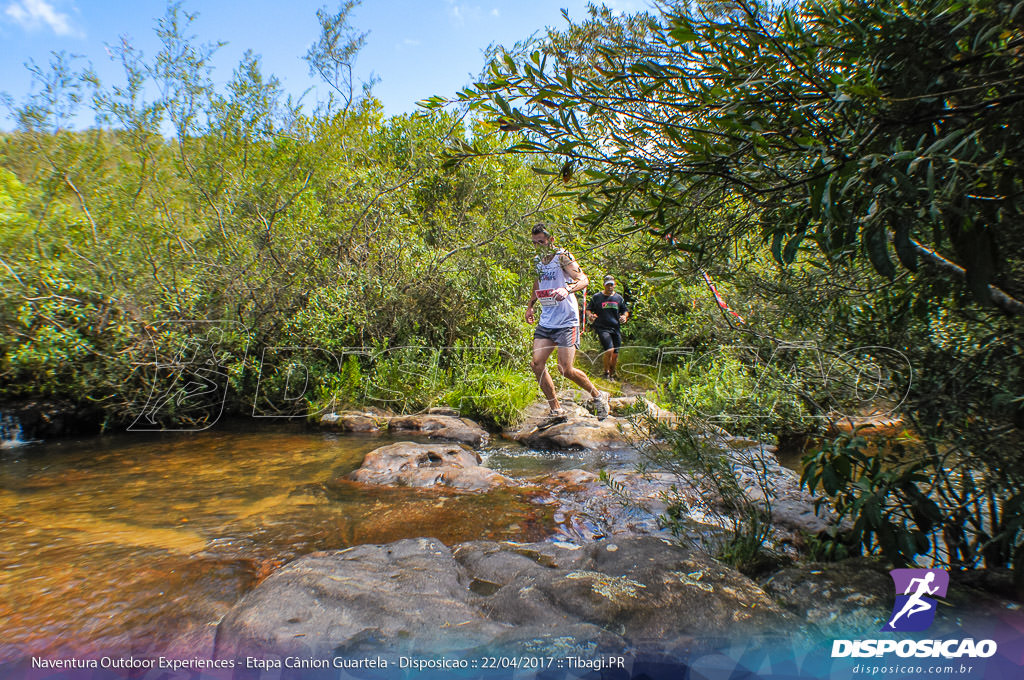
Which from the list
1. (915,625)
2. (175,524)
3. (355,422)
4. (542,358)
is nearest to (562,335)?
(542,358)

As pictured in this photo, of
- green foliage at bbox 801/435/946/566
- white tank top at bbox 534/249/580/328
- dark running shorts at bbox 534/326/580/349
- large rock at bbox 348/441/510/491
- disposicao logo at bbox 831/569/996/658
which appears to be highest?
white tank top at bbox 534/249/580/328

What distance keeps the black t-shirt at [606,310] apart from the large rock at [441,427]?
4.10 meters

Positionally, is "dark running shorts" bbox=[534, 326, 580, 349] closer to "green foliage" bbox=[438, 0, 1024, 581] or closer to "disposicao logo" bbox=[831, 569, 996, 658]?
"green foliage" bbox=[438, 0, 1024, 581]

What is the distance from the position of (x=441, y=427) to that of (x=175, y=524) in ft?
11.9

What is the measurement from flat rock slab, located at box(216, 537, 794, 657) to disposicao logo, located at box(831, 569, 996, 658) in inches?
10.2

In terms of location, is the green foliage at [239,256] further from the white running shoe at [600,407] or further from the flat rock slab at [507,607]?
the flat rock slab at [507,607]

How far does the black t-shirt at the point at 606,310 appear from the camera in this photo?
1064 centimetres

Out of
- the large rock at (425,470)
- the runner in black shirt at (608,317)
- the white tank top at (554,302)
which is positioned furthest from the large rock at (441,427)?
the runner in black shirt at (608,317)

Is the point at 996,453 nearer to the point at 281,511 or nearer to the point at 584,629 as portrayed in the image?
the point at 584,629

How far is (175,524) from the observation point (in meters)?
3.95

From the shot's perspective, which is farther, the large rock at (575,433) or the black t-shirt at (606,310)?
the black t-shirt at (606,310)

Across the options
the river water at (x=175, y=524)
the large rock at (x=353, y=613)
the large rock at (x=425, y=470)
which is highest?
the large rock at (x=353, y=613)

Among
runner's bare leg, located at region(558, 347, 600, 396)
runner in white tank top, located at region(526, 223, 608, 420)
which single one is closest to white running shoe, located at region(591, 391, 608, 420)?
runner's bare leg, located at region(558, 347, 600, 396)

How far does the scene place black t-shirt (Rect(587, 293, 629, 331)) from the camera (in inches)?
419
